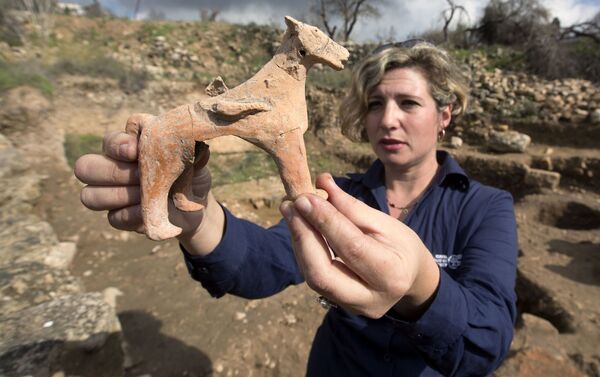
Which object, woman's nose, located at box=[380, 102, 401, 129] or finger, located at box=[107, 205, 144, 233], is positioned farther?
woman's nose, located at box=[380, 102, 401, 129]

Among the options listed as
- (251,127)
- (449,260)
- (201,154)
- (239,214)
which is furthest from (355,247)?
(239,214)

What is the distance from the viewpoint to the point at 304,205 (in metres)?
1.00

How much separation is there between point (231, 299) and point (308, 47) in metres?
3.54

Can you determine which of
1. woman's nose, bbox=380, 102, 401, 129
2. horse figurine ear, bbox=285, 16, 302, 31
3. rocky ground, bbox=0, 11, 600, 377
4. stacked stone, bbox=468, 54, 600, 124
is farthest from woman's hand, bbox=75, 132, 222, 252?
stacked stone, bbox=468, 54, 600, 124

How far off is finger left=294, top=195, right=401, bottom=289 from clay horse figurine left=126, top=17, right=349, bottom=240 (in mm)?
234

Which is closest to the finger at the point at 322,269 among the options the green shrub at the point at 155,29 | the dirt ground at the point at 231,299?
the dirt ground at the point at 231,299

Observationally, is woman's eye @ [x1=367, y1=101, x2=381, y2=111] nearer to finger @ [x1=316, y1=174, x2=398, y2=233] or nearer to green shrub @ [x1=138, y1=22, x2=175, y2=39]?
finger @ [x1=316, y1=174, x2=398, y2=233]

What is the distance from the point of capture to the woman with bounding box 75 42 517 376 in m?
0.98

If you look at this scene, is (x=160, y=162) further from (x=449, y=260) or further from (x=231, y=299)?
(x=231, y=299)

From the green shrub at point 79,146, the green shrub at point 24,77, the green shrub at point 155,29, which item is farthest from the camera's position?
the green shrub at point 155,29

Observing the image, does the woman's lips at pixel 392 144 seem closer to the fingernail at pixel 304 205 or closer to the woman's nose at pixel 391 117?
the woman's nose at pixel 391 117

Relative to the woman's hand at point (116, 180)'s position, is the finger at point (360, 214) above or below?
above

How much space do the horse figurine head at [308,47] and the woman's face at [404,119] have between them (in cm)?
80

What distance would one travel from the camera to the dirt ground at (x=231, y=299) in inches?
128
